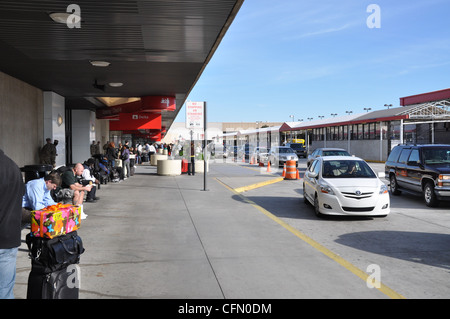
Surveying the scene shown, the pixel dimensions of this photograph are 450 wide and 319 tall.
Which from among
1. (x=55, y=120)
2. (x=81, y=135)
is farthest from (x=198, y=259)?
(x=81, y=135)

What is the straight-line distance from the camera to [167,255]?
665cm

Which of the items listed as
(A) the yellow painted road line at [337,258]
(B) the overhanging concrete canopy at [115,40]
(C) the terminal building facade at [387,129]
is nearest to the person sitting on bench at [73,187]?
(B) the overhanging concrete canopy at [115,40]

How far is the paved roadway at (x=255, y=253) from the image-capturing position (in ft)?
16.8

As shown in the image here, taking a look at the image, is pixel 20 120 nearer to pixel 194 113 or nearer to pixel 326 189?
pixel 194 113

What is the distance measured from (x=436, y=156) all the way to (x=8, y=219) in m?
12.4

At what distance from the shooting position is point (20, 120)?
17.7m

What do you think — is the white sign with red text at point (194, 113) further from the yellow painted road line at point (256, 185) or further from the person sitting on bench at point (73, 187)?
the person sitting on bench at point (73, 187)

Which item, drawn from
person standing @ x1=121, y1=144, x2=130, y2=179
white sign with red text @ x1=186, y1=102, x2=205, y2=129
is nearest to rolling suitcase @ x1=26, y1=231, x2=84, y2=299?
white sign with red text @ x1=186, y1=102, x2=205, y2=129

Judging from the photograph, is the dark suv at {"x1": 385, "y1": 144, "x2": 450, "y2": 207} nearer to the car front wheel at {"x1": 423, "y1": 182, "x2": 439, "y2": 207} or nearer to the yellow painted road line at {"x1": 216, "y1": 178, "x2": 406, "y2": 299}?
the car front wheel at {"x1": 423, "y1": 182, "x2": 439, "y2": 207}

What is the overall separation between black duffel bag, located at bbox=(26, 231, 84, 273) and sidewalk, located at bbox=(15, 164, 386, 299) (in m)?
0.88
